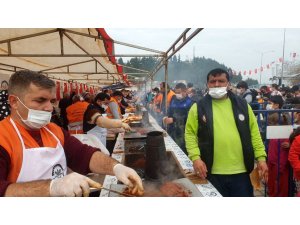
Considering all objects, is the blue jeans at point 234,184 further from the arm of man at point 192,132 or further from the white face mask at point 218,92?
the white face mask at point 218,92

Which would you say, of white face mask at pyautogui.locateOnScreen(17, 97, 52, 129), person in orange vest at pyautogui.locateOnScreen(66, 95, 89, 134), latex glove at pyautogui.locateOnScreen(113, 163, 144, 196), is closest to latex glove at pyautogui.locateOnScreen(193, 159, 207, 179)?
latex glove at pyautogui.locateOnScreen(113, 163, 144, 196)

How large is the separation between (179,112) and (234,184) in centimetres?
215

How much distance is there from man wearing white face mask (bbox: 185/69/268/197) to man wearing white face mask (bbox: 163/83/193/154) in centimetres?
191

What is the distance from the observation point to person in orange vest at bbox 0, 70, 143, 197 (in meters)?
1.07

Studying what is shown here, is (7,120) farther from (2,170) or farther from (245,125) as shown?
(245,125)

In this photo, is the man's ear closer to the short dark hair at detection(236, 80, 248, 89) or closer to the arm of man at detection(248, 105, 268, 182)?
the arm of man at detection(248, 105, 268, 182)

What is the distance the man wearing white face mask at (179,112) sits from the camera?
3990 mm

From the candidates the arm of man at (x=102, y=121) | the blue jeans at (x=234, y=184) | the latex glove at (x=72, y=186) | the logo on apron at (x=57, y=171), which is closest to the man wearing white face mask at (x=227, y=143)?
the blue jeans at (x=234, y=184)

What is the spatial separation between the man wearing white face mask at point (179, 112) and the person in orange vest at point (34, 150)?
2.62 m

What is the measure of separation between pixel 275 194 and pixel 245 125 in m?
1.19

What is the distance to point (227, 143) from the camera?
6.39 ft

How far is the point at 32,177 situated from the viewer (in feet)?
4.09

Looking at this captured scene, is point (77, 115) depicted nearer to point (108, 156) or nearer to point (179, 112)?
point (179, 112)

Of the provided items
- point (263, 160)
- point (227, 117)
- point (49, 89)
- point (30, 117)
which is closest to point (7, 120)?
point (30, 117)
